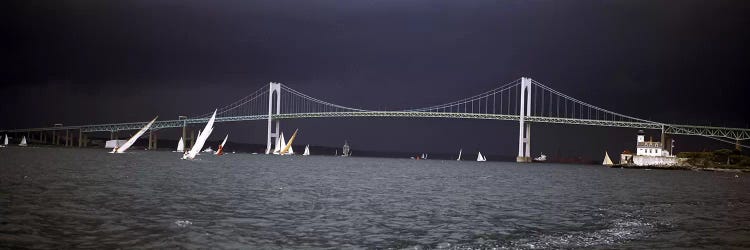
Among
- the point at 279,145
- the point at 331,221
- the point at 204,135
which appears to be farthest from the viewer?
the point at 279,145

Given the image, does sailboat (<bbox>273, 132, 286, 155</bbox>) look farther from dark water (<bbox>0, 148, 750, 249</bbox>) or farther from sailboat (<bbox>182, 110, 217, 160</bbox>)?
dark water (<bbox>0, 148, 750, 249</bbox>)

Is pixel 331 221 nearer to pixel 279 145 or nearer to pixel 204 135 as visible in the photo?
pixel 204 135

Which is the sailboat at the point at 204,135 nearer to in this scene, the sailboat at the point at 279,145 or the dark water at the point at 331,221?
the dark water at the point at 331,221

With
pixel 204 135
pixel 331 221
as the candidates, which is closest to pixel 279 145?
pixel 204 135

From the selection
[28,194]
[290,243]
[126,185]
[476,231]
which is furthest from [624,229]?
[126,185]

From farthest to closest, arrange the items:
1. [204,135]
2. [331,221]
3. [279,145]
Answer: [279,145] → [204,135] → [331,221]

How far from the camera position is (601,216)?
20797 mm

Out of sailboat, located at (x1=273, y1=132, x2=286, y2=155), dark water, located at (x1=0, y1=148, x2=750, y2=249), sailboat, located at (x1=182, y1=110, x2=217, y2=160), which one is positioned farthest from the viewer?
sailboat, located at (x1=273, y1=132, x2=286, y2=155)

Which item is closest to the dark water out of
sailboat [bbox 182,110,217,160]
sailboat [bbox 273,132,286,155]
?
sailboat [bbox 182,110,217,160]

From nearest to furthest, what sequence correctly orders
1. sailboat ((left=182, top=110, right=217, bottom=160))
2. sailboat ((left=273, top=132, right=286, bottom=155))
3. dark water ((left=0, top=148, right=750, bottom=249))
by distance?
dark water ((left=0, top=148, right=750, bottom=249)) → sailboat ((left=182, top=110, right=217, bottom=160)) → sailboat ((left=273, top=132, right=286, bottom=155))

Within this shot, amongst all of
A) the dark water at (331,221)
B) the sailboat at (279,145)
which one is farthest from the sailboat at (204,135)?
the sailboat at (279,145)

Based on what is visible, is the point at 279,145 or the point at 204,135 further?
the point at 279,145

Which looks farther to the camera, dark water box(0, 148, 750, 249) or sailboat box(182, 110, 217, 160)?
sailboat box(182, 110, 217, 160)

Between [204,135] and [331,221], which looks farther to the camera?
[204,135]
